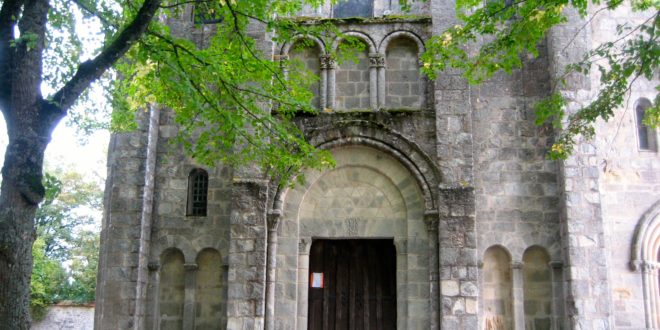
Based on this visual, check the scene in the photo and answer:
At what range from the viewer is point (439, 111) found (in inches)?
473

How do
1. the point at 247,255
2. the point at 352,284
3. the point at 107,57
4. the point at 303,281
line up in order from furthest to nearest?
the point at 352,284
the point at 303,281
the point at 247,255
the point at 107,57

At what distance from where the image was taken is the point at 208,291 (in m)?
12.5

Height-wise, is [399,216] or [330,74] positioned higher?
[330,74]

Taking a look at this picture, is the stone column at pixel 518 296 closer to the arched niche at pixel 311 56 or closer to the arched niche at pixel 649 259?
the arched niche at pixel 649 259

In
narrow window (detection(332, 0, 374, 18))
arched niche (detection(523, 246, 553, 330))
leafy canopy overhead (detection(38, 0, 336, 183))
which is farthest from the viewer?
narrow window (detection(332, 0, 374, 18))

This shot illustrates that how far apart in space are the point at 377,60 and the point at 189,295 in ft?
18.5

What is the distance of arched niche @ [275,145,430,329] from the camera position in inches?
464

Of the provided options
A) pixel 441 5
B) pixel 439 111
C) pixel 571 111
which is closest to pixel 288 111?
pixel 439 111

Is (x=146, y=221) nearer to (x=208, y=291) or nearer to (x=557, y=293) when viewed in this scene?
(x=208, y=291)

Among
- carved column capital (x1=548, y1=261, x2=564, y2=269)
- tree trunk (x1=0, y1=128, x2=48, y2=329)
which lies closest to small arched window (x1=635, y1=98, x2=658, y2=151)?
carved column capital (x1=548, y1=261, x2=564, y2=269)

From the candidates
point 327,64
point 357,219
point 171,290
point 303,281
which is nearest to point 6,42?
point 171,290

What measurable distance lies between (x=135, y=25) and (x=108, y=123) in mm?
3409

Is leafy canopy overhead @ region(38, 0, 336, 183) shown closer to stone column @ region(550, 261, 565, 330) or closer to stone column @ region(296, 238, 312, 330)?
stone column @ region(296, 238, 312, 330)

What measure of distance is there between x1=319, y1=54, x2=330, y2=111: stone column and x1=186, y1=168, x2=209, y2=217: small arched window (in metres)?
2.65
